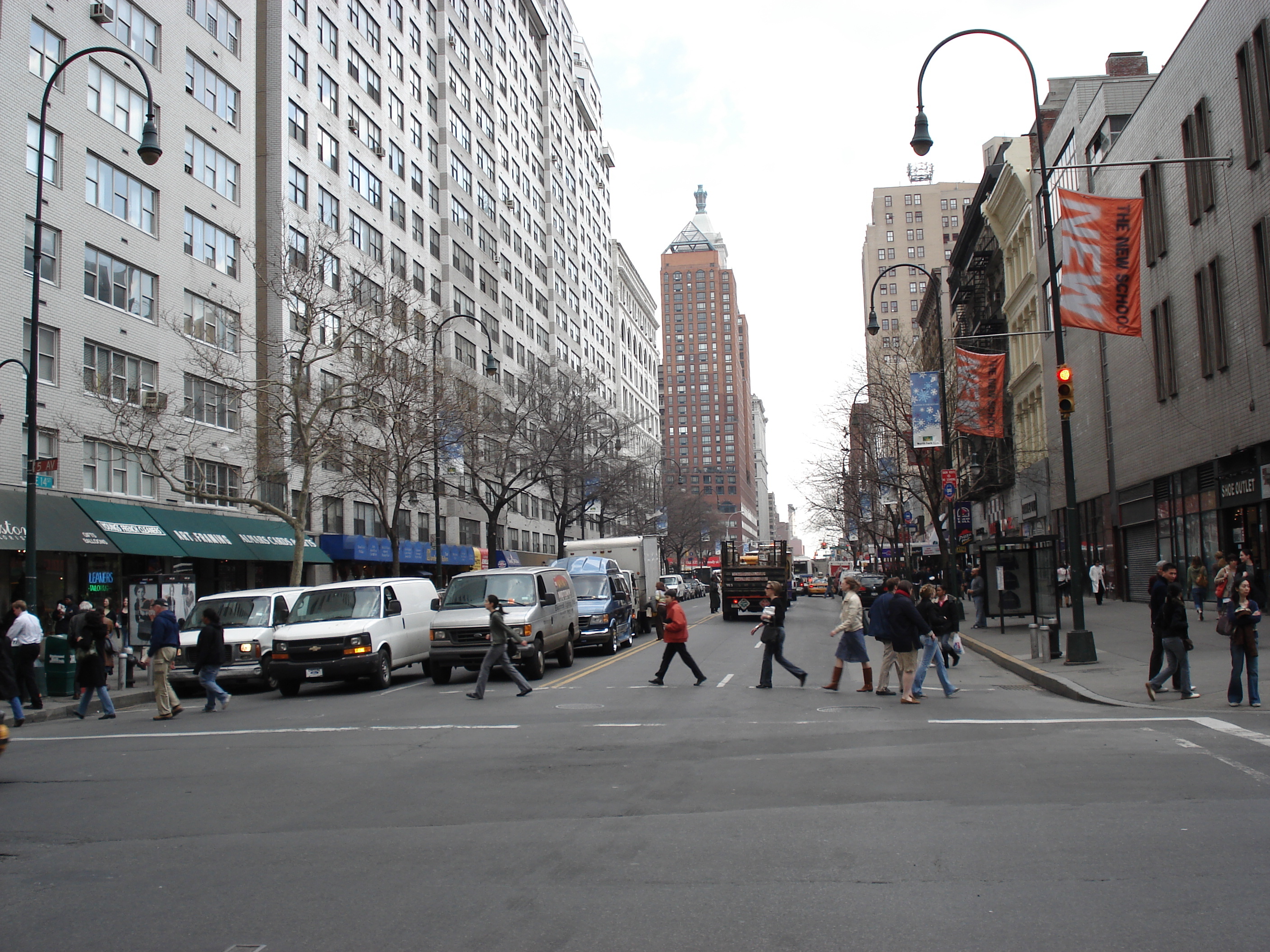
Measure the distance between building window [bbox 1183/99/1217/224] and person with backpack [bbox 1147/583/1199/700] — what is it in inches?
716

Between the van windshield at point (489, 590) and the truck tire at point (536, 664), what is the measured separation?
3.10 ft

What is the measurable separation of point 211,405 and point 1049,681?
28689 millimetres

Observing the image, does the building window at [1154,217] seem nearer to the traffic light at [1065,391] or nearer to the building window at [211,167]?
the traffic light at [1065,391]

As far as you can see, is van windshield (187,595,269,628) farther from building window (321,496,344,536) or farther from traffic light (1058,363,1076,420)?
building window (321,496,344,536)

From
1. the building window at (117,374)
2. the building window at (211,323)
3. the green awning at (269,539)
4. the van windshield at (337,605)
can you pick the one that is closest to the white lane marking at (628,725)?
the van windshield at (337,605)

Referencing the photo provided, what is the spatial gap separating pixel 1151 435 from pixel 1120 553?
21.4 feet

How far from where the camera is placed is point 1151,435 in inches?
1318

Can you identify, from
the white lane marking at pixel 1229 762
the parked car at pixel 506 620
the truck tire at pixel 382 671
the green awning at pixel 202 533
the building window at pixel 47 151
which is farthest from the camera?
the green awning at pixel 202 533

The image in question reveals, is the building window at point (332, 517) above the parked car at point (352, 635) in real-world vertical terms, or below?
above

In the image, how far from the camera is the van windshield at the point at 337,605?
20.3 m

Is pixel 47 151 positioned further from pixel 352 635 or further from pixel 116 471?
pixel 352 635

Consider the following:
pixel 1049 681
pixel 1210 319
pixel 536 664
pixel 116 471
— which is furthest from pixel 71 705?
pixel 1210 319

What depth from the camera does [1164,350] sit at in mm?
31750

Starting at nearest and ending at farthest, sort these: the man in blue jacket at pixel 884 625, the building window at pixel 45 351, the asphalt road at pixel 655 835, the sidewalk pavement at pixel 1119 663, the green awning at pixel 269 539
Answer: the asphalt road at pixel 655 835 < the sidewalk pavement at pixel 1119 663 < the man in blue jacket at pixel 884 625 < the building window at pixel 45 351 < the green awning at pixel 269 539
